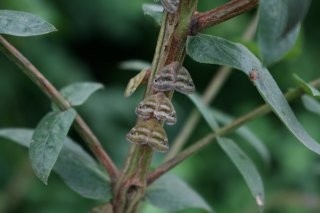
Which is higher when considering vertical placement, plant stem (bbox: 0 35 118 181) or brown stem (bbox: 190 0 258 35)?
brown stem (bbox: 190 0 258 35)

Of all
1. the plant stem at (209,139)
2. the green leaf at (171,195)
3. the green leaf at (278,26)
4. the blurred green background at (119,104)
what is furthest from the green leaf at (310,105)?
the blurred green background at (119,104)

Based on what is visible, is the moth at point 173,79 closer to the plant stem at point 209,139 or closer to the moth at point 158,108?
the moth at point 158,108

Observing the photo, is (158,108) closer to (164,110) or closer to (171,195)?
(164,110)

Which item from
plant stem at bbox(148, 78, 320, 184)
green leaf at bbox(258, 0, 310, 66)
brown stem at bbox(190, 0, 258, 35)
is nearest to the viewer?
green leaf at bbox(258, 0, 310, 66)

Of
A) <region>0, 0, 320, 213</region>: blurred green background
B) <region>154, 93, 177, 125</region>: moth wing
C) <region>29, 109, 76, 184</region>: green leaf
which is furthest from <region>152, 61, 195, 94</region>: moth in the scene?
<region>0, 0, 320, 213</region>: blurred green background

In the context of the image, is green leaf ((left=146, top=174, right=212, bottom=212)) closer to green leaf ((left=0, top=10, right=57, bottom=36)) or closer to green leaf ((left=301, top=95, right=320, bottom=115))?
green leaf ((left=301, top=95, right=320, bottom=115))

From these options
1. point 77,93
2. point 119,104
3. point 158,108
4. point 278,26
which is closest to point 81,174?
point 77,93
